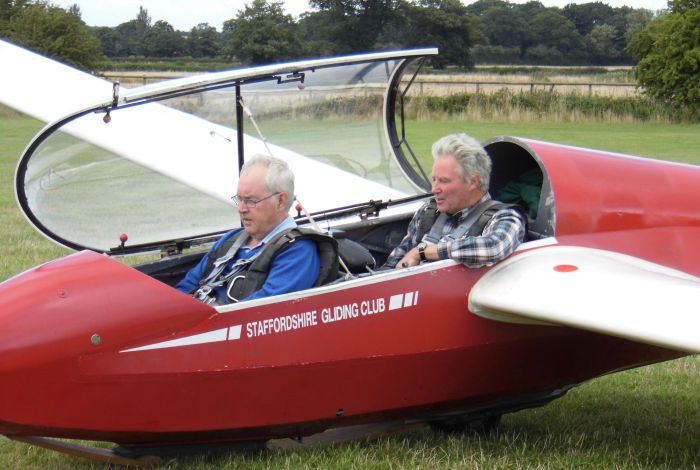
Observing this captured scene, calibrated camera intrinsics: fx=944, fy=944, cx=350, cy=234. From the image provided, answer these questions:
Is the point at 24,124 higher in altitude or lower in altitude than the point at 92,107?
lower

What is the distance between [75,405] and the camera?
3.81 metres

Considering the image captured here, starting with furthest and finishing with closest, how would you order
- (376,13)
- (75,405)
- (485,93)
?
(376,13), (485,93), (75,405)

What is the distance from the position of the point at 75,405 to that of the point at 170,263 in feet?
4.57

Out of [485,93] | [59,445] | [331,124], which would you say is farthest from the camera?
[485,93]

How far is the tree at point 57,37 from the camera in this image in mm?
44688

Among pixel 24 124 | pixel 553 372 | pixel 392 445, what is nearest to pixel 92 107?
pixel 392 445

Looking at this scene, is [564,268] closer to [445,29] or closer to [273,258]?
[273,258]

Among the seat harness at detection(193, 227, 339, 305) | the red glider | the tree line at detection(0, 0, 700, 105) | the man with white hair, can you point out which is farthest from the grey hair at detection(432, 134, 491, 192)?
the tree line at detection(0, 0, 700, 105)

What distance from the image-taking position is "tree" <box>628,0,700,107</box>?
35.8 m

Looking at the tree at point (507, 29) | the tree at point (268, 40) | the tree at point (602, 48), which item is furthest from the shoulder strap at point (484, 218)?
the tree at point (507, 29)

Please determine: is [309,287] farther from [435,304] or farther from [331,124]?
[331,124]

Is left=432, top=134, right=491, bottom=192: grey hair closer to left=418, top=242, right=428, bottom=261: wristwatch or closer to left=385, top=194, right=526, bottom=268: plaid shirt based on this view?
left=385, top=194, right=526, bottom=268: plaid shirt

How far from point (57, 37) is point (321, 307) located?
45.0 meters

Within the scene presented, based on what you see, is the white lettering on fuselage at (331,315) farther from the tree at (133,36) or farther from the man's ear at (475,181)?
the tree at (133,36)
